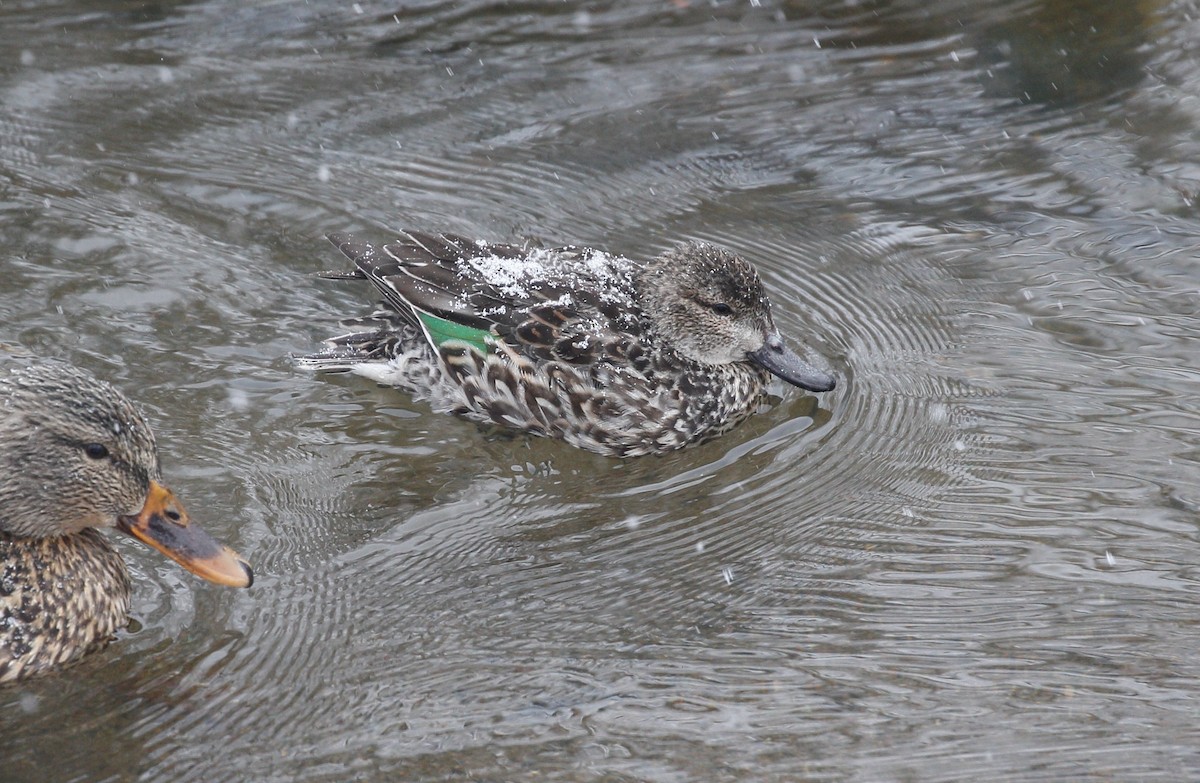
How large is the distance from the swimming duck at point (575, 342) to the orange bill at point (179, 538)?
5.70ft

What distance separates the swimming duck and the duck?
5.74ft

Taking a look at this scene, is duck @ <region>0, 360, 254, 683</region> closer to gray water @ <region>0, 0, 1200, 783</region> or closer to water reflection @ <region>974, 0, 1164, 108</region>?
gray water @ <region>0, 0, 1200, 783</region>

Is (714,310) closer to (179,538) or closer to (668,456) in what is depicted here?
(668,456)

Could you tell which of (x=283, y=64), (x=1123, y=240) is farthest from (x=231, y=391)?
(x=1123, y=240)

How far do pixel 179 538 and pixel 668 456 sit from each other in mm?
2302

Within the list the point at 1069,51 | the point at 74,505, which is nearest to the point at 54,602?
the point at 74,505

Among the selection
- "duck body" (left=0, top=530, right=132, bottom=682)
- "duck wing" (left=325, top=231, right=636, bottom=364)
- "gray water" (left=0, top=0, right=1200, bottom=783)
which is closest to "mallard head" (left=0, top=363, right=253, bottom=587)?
"duck body" (left=0, top=530, right=132, bottom=682)

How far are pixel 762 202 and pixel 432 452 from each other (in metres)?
2.78

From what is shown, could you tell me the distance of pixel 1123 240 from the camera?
716 cm

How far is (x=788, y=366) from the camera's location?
6430 mm

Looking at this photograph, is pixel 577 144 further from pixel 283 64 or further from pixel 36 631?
pixel 36 631

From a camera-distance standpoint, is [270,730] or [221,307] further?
[221,307]

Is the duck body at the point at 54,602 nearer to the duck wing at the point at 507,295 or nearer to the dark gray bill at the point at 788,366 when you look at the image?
the duck wing at the point at 507,295

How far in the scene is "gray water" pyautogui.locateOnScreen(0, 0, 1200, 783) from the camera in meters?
4.29
